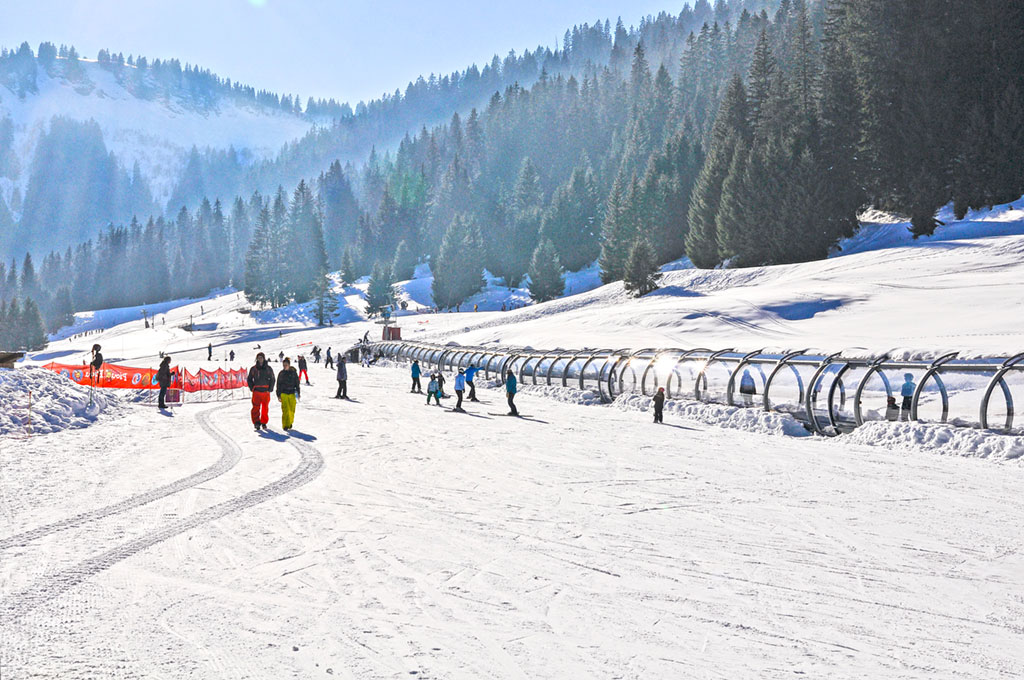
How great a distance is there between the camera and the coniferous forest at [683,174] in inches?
2197

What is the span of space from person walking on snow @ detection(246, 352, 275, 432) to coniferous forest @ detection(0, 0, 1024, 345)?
47.5 meters

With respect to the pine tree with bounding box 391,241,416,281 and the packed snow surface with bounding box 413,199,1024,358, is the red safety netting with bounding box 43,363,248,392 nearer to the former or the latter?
the packed snow surface with bounding box 413,199,1024,358

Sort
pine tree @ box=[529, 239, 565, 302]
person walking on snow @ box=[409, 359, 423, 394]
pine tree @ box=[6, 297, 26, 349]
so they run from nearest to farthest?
person walking on snow @ box=[409, 359, 423, 394] < pine tree @ box=[529, 239, 565, 302] < pine tree @ box=[6, 297, 26, 349]

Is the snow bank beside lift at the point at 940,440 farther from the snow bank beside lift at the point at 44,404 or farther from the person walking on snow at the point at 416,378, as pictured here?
the snow bank beside lift at the point at 44,404

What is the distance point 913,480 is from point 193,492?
12.0 metres

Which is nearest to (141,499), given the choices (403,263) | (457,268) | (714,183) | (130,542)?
(130,542)

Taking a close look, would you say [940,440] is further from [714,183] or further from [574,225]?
[574,225]

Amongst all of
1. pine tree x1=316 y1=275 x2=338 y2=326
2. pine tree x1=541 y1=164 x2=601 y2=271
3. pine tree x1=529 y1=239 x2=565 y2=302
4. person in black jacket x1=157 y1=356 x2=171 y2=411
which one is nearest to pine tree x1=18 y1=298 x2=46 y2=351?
pine tree x1=316 y1=275 x2=338 y2=326

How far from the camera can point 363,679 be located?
4996 mm

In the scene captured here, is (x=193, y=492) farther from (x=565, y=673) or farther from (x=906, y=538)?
(x=906, y=538)

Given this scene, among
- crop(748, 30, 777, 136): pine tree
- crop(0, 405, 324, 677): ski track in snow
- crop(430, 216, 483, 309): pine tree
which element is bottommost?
crop(0, 405, 324, 677): ski track in snow

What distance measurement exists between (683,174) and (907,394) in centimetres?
7511

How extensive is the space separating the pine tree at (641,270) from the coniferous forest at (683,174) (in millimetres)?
142

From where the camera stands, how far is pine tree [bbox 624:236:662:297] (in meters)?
61.1
